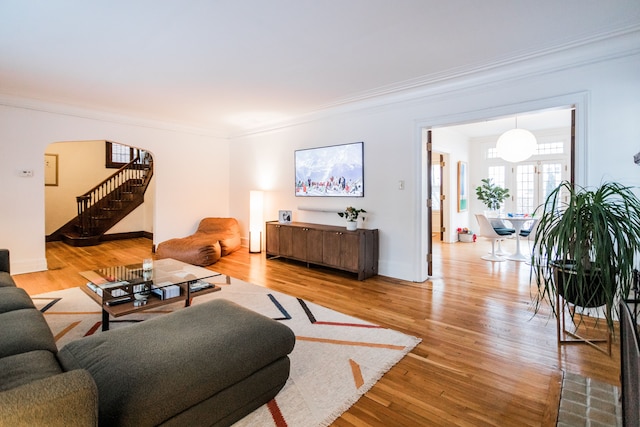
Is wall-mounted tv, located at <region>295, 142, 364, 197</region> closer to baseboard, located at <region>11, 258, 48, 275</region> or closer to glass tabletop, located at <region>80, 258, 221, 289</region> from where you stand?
glass tabletop, located at <region>80, 258, 221, 289</region>

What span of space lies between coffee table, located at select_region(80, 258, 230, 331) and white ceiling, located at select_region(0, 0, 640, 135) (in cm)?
219

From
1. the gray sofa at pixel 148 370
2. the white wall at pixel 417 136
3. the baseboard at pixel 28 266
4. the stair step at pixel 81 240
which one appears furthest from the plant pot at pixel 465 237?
the stair step at pixel 81 240

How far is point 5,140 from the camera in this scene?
187 inches

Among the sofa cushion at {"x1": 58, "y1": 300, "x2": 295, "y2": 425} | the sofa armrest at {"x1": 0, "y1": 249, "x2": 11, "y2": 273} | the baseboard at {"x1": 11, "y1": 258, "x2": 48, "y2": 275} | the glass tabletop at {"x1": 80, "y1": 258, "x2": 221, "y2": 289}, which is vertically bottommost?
the baseboard at {"x1": 11, "y1": 258, "x2": 48, "y2": 275}

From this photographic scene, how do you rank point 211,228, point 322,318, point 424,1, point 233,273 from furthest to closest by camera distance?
point 211,228
point 233,273
point 322,318
point 424,1

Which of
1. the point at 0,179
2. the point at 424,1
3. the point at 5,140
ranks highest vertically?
the point at 424,1

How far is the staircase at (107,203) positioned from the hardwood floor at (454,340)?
7.68 ft

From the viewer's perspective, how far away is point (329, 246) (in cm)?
488

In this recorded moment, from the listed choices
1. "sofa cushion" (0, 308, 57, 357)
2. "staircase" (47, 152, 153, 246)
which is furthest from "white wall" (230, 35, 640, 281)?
"sofa cushion" (0, 308, 57, 357)

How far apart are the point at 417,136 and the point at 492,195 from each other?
15.2 ft

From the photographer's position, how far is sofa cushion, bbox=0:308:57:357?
1658mm

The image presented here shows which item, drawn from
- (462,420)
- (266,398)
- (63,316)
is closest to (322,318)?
(266,398)

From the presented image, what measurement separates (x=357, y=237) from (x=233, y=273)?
6.32 ft

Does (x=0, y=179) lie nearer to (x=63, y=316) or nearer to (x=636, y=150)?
(x=63, y=316)
